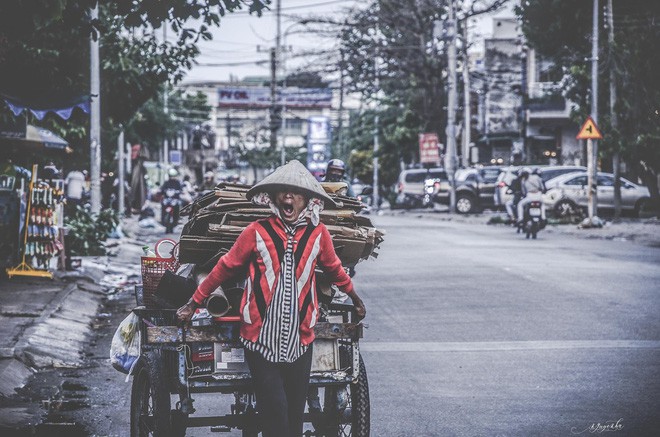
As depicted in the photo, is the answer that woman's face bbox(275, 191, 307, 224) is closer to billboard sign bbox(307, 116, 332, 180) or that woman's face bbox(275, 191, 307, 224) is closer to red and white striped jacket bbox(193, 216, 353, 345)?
red and white striped jacket bbox(193, 216, 353, 345)

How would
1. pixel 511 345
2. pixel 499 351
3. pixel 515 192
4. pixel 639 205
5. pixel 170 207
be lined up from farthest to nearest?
pixel 639 205, pixel 515 192, pixel 170 207, pixel 511 345, pixel 499 351

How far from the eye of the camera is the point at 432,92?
175 ft

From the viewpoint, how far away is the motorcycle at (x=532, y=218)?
89.8 feet

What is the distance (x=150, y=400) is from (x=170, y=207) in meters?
25.4

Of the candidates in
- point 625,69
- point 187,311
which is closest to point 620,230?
point 625,69

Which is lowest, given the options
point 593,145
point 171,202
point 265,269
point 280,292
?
point 171,202

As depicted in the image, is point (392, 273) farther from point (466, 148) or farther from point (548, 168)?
point (466, 148)

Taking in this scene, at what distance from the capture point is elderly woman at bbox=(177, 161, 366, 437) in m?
5.26

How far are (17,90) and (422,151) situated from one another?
33679 millimetres

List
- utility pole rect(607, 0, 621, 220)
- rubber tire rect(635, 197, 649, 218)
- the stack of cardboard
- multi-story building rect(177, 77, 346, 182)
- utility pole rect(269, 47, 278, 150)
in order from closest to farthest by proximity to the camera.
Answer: the stack of cardboard, utility pole rect(607, 0, 621, 220), rubber tire rect(635, 197, 649, 218), utility pole rect(269, 47, 278, 150), multi-story building rect(177, 77, 346, 182)

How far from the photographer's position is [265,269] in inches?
208

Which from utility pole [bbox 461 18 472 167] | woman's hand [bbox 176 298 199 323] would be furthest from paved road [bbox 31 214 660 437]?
utility pole [bbox 461 18 472 167]

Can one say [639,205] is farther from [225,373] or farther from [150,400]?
[225,373]

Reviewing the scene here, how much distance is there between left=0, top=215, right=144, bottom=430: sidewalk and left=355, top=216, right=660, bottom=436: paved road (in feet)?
9.23
